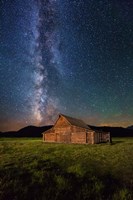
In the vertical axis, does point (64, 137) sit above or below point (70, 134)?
below

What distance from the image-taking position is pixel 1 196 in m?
6.89

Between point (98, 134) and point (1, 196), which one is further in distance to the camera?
point (98, 134)

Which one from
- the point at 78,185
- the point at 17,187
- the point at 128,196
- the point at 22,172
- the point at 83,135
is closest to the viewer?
the point at 128,196

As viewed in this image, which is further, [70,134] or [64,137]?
[64,137]

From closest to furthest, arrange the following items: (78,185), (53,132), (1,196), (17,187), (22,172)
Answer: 1. (1,196)
2. (17,187)
3. (78,185)
4. (22,172)
5. (53,132)

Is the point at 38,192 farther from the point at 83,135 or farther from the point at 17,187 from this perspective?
the point at 83,135

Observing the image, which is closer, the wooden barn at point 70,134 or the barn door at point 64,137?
the wooden barn at point 70,134

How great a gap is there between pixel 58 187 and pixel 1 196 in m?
2.54

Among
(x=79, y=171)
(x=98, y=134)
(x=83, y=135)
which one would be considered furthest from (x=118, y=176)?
(x=98, y=134)

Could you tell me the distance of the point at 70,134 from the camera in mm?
43406

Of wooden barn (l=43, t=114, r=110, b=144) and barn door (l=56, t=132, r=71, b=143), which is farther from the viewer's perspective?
barn door (l=56, t=132, r=71, b=143)

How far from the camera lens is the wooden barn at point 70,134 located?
41500 millimetres

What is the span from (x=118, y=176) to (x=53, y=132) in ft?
119

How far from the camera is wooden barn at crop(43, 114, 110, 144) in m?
41.5
